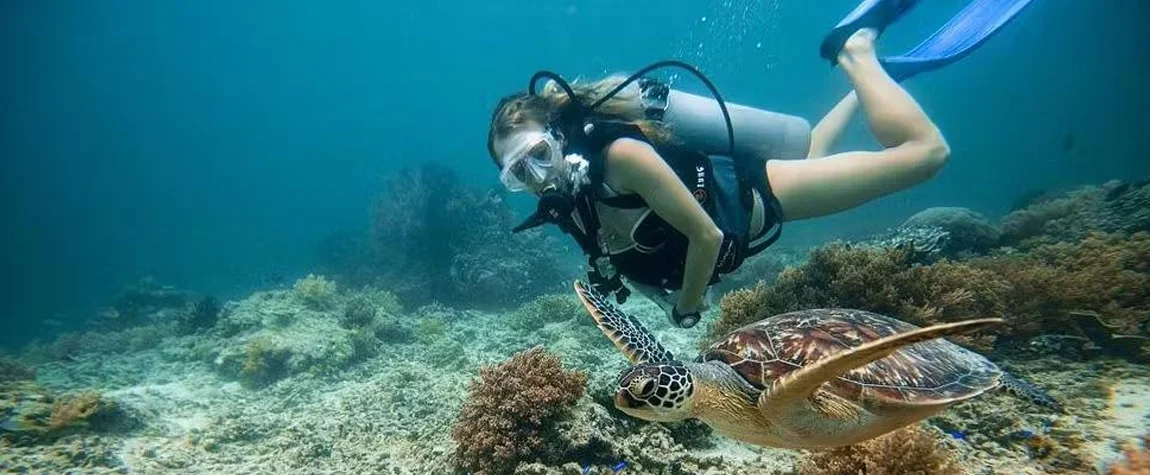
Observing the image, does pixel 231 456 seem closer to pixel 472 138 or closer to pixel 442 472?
pixel 442 472

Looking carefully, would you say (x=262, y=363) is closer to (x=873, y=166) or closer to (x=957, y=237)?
(x=873, y=166)

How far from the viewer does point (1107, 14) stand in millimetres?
65062

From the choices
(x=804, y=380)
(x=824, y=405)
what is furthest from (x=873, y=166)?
(x=804, y=380)

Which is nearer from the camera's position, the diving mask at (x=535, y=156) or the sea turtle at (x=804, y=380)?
the sea turtle at (x=804, y=380)

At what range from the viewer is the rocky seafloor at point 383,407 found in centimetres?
312

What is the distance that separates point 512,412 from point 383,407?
9.41 ft

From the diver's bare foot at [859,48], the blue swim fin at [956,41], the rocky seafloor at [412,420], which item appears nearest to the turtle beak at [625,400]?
the rocky seafloor at [412,420]

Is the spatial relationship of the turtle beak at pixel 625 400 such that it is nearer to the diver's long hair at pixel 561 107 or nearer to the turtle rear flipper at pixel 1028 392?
the diver's long hair at pixel 561 107

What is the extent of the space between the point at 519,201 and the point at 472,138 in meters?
89.7

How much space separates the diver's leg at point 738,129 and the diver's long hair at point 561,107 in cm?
23

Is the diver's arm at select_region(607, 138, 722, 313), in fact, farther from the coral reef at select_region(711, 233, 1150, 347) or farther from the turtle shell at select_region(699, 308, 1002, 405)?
the coral reef at select_region(711, 233, 1150, 347)

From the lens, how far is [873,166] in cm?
405

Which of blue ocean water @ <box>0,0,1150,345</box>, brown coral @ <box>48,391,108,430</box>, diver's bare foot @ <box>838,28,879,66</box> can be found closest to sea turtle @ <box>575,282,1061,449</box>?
diver's bare foot @ <box>838,28,879,66</box>

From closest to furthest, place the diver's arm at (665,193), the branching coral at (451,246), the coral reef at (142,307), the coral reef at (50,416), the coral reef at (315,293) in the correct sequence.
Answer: the diver's arm at (665,193)
the coral reef at (50,416)
the coral reef at (315,293)
the branching coral at (451,246)
the coral reef at (142,307)
